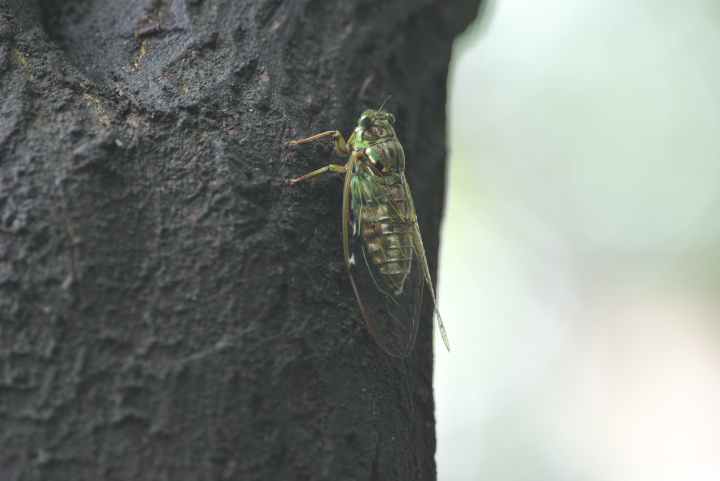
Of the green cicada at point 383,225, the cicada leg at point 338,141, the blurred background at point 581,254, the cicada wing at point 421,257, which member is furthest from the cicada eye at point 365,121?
the blurred background at point 581,254

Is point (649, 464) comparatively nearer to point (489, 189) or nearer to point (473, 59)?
point (489, 189)

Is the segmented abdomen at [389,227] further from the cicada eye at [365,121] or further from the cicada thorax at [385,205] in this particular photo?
the cicada eye at [365,121]

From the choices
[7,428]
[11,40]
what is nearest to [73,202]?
[7,428]

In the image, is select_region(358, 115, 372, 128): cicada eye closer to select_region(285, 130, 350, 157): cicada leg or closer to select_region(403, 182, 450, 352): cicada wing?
select_region(285, 130, 350, 157): cicada leg

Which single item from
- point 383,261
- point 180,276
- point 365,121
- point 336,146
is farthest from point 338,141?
point 180,276

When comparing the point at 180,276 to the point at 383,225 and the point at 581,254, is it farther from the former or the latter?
the point at 581,254
